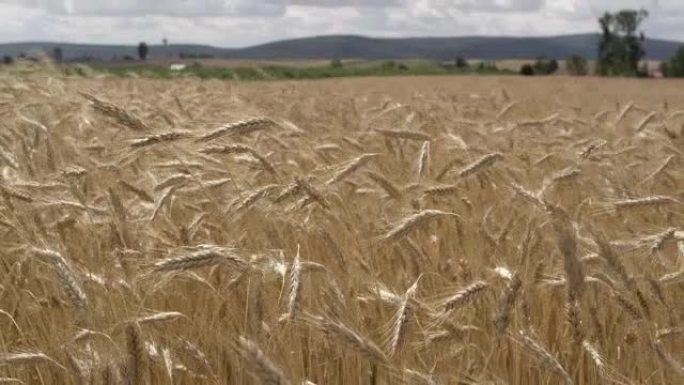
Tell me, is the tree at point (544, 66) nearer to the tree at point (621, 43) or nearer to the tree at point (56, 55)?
the tree at point (621, 43)

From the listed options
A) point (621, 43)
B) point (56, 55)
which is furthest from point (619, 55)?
point (56, 55)

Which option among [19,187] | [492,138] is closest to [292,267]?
[19,187]

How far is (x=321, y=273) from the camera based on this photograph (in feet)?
8.84

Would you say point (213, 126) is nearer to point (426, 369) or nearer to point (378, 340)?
point (378, 340)

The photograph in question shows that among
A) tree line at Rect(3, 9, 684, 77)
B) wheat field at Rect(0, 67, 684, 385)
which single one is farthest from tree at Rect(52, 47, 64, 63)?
tree line at Rect(3, 9, 684, 77)

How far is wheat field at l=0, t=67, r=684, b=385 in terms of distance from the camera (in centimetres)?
220

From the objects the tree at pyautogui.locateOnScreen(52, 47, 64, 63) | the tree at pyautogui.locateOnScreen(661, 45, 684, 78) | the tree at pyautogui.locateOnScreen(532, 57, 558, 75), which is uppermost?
the tree at pyautogui.locateOnScreen(52, 47, 64, 63)

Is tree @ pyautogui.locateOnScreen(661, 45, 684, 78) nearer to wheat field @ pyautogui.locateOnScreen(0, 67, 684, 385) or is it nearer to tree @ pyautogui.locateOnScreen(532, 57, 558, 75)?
tree @ pyautogui.locateOnScreen(532, 57, 558, 75)

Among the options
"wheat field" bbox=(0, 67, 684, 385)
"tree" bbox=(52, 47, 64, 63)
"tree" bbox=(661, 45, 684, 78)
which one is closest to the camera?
"wheat field" bbox=(0, 67, 684, 385)

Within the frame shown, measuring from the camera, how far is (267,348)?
221 centimetres

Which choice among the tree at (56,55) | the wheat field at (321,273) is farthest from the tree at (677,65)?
the wheat field at (321,273)

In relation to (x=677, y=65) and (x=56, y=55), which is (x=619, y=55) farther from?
(x=56, y=55)

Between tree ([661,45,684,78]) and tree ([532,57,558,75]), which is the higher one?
tree ([661,45,684,78])

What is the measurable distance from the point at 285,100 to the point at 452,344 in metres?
8.34
